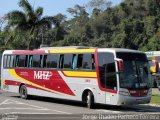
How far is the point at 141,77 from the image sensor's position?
64.9 ft

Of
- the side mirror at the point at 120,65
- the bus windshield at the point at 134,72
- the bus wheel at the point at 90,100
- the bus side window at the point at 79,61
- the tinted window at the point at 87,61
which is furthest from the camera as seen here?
the bus side window at the point at 79,61

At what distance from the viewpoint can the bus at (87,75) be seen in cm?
A: 1934

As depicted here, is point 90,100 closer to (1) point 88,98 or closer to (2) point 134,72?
(1) point 88,98

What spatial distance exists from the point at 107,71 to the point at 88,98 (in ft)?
5.85

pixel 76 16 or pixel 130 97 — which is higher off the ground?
pixel 76 16

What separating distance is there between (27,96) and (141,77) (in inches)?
346

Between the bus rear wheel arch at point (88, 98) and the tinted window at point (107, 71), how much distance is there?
97cm

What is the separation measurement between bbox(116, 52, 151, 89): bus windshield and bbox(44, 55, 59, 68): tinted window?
483 cm

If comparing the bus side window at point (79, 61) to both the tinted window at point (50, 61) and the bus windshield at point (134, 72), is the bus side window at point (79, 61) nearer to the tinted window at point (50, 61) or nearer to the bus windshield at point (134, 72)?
the tinted window at point (50, 61)

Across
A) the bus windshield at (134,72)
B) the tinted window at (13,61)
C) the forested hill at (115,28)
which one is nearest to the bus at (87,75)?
the bus windshield at (134,72)

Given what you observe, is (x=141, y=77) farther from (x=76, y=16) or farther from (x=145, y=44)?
(x=76, y=16)

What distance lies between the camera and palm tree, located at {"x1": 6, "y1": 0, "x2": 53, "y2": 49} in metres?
47.0

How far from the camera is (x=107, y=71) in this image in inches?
779

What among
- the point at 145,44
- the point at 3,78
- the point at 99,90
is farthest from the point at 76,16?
the point at 99,90
